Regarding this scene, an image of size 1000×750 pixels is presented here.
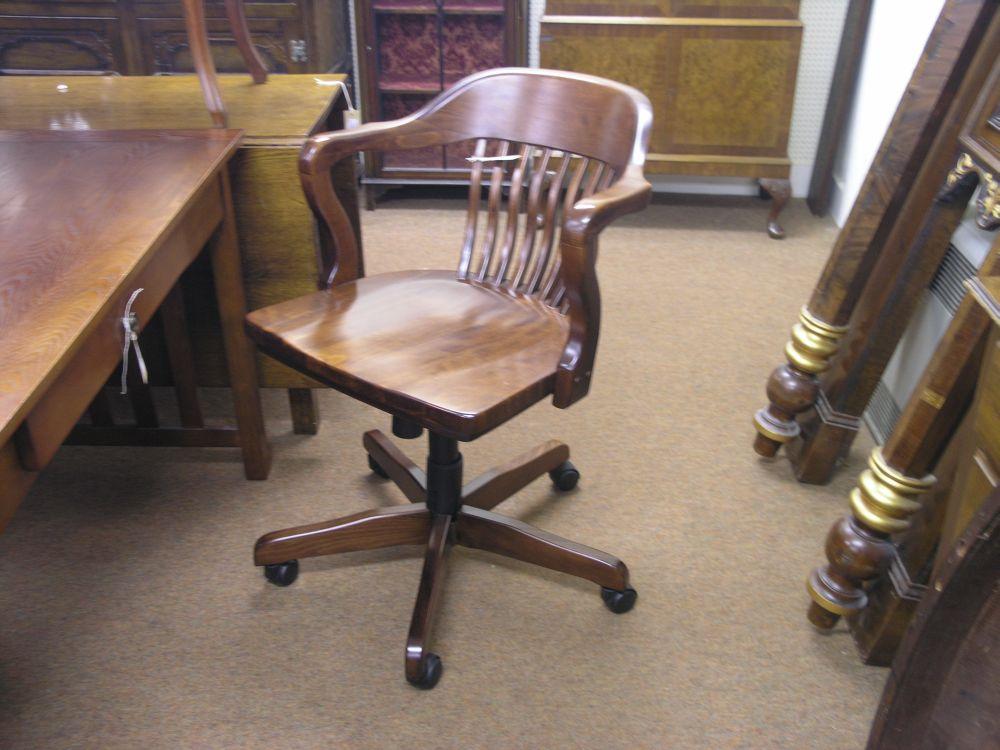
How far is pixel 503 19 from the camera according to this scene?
336 centimetres

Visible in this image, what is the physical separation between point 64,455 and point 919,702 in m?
1.91

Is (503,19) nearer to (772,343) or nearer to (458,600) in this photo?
(772,343)

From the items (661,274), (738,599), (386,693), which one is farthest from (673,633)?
(661,274)

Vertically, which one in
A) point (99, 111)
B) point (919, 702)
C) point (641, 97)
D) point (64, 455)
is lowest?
point (64, 455)

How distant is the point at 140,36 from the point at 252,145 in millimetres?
1722

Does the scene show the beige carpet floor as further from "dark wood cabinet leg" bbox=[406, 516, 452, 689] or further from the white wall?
the white wall

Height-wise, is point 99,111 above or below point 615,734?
above

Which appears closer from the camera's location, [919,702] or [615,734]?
[919,702]

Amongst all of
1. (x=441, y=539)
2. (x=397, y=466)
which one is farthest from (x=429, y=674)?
(x=397, y=466)

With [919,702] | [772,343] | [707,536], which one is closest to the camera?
[919,702]

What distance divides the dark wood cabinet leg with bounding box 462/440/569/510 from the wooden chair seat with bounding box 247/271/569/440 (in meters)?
0.38

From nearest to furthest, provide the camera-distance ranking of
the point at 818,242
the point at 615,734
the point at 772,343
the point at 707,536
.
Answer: the point at 615,734 < the point at 707,536 < the point at 772,343 < the point at 818,242

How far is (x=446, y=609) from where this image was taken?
1.67 metres

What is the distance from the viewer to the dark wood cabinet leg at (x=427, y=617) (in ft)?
4.85
